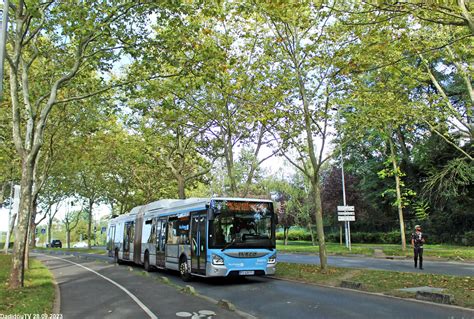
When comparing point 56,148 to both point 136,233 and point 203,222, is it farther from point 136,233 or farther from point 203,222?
point 203,222

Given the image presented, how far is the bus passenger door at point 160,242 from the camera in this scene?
60.9 ft

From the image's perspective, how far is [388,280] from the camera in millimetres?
12648

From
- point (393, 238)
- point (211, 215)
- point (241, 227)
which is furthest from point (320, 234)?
point (393, 238)

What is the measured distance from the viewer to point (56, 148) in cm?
2345

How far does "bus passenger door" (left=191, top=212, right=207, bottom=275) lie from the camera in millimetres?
14336

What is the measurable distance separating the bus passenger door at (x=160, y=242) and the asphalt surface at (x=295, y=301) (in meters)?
3.46

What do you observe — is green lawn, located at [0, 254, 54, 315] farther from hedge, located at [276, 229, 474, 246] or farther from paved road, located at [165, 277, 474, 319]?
hedge, located at [276, 229, 474, 246]

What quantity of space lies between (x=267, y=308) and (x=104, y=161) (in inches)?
1155

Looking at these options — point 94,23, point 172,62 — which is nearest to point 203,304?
point 172,62

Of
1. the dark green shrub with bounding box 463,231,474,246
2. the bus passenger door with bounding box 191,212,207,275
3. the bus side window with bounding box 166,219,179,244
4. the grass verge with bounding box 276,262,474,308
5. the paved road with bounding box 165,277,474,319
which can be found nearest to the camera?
the paved road with bounding box 165,277,474,319

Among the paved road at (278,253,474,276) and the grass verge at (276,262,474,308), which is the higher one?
the grass verge at (276,262,474,308)

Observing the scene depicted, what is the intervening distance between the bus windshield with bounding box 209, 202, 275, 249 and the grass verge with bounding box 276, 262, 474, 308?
2.11 meters

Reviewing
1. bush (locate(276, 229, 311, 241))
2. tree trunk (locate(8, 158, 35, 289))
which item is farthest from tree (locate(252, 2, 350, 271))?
bush (locate(276, 229, 311, 241))

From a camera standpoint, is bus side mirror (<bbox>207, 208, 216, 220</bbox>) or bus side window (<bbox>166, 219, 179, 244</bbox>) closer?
bus side mirror (<bbox>207, 208, 216, 220</bbox>)
